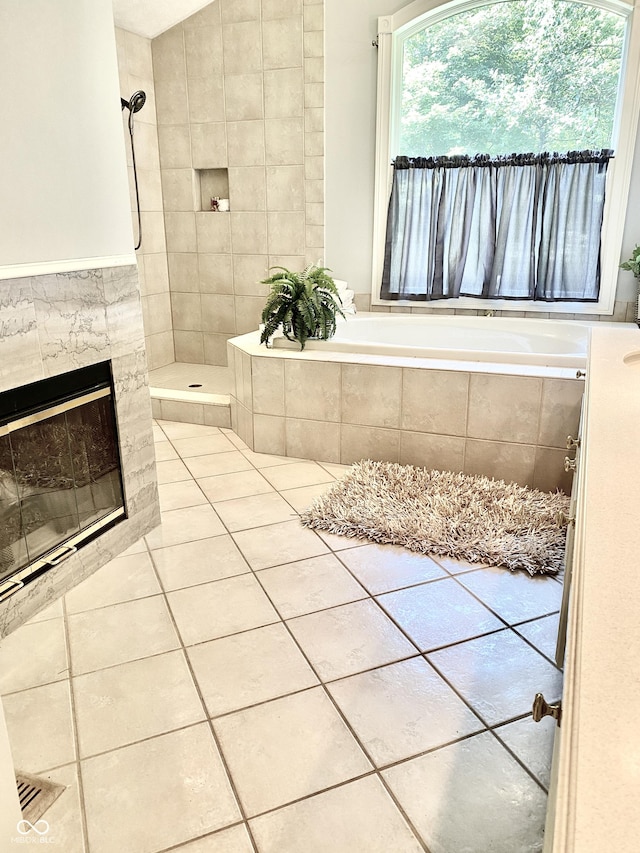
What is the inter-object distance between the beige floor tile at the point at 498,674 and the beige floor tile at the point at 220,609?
59cm

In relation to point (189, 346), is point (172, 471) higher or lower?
lower

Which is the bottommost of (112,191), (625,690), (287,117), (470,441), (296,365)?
(470,441)

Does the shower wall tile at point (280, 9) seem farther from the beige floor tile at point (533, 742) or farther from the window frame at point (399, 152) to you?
the beige floor tile at point (533, 742)

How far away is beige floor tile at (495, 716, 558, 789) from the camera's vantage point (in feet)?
4.69

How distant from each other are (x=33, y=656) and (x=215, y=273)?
11.7 feet

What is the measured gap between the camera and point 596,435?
1.14 meters

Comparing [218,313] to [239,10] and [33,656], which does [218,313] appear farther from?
[33,656]

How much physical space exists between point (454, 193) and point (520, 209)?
1.47ft

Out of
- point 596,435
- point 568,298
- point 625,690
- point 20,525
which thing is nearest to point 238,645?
point 20,525

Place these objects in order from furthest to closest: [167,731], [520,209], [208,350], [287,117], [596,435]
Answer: [208,350], [287,117], [520,209], [167,731], [596,435]

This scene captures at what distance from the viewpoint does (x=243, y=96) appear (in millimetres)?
4359

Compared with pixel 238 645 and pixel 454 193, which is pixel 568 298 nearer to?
pixel 454 193

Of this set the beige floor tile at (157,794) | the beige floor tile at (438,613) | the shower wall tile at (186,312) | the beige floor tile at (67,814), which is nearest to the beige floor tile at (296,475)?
the beige floor tile at (438,613)

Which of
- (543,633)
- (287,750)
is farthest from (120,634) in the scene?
(543,633)
